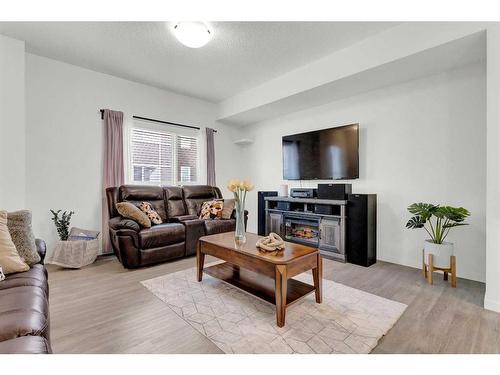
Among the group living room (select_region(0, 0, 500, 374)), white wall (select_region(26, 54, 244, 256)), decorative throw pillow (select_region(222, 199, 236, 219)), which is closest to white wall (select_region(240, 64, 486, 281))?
living room (select_region(0, 0, 500, 374))

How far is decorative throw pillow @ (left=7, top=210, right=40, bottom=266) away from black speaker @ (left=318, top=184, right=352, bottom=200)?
321cm

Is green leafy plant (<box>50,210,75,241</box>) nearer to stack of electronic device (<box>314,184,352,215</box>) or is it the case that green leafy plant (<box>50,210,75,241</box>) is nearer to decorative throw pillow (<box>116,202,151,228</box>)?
decorative throw pillow (<box>116,202,151,228</box>)

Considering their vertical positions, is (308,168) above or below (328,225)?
above

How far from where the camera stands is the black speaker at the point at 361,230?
3.12 m

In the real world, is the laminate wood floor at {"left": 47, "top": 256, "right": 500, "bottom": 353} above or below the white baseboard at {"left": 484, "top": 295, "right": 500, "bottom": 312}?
below

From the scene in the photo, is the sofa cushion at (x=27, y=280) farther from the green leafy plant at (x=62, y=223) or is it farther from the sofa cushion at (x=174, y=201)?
the sofa cushion at (x=174, y=201)

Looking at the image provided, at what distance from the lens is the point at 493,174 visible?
1988 millimetres

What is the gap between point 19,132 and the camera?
277 cm

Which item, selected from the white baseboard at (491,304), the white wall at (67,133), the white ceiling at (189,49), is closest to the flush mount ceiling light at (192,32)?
the white ceiling at (189,49)

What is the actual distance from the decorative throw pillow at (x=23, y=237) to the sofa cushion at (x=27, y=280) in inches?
4.8

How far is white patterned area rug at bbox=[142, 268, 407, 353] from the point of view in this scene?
1558mm
